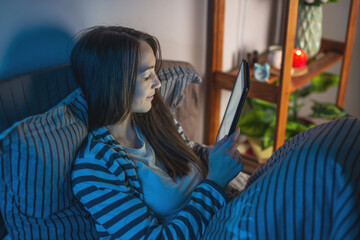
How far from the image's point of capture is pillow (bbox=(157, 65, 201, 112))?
1313mm

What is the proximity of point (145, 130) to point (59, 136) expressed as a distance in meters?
0.32

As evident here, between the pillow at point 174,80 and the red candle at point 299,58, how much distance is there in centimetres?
59

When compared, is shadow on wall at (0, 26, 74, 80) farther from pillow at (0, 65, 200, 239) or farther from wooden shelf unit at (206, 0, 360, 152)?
wooden shelf unit at (206, 0, 360, 152)

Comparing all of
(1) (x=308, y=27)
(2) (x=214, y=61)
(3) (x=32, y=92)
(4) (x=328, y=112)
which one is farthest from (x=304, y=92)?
(3) (x=32, y=92)

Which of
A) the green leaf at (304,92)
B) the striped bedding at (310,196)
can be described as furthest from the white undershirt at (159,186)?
the green leaf at (304,92)

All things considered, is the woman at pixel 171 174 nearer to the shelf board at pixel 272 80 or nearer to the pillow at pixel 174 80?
the pillow at pixel 174 80

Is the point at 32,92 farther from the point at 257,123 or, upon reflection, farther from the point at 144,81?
the point at 257,123

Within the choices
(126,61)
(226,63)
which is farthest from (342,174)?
(226,63)

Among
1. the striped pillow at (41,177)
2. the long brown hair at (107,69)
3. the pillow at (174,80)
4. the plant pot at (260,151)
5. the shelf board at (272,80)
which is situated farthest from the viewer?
the plant pot at (260,151)

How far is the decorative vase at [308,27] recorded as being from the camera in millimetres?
1837

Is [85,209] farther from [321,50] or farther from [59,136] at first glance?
[321,50]

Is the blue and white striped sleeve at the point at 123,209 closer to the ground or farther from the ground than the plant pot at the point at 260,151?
farther from the ground

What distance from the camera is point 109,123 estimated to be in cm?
102

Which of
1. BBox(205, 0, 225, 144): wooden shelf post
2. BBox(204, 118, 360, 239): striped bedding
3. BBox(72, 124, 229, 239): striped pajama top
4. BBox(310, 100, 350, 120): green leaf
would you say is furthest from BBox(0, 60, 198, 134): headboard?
BBox(310, 100, 350, 120): green leaf
